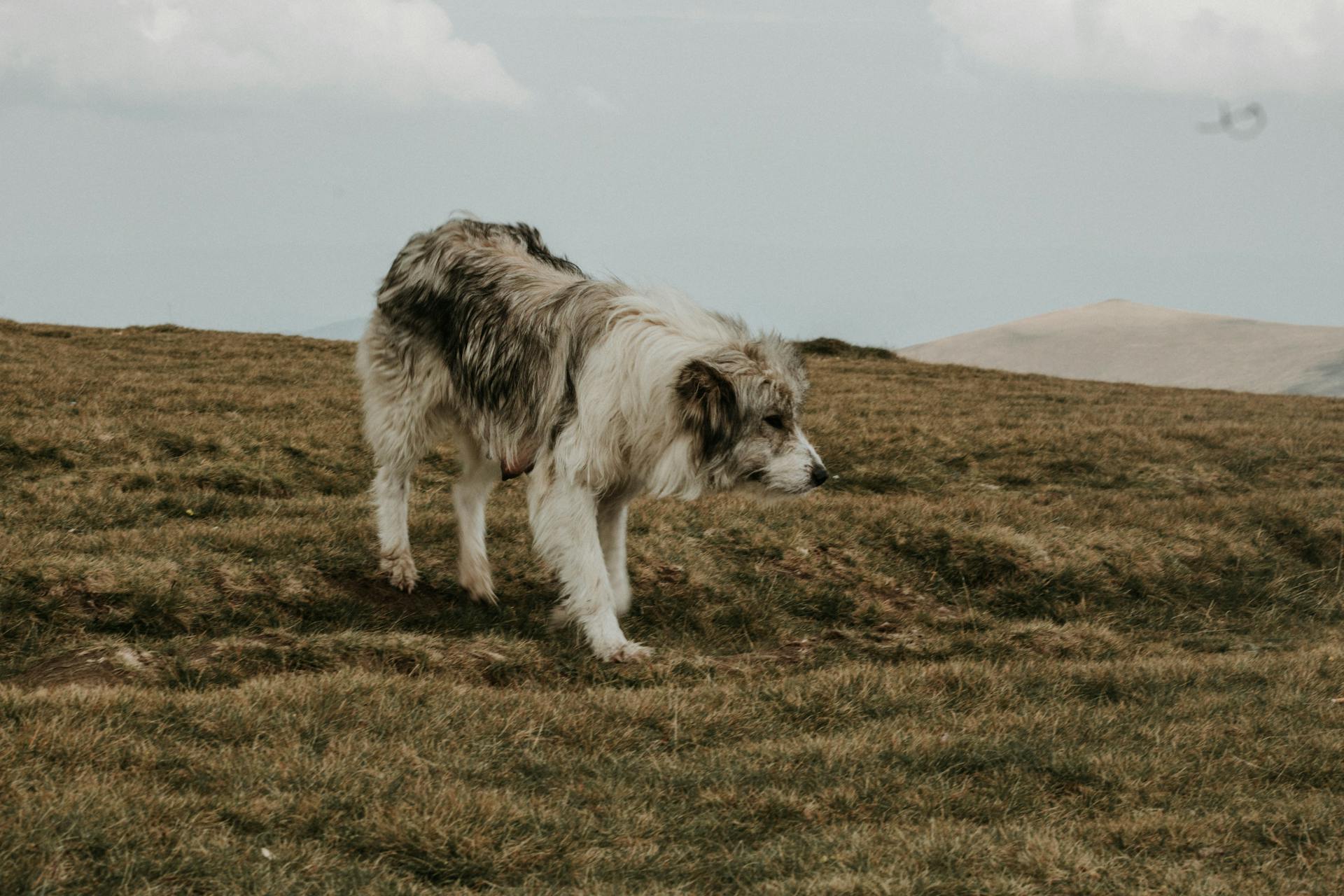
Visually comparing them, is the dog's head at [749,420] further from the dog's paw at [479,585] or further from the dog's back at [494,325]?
the dog's paw at [479,585]

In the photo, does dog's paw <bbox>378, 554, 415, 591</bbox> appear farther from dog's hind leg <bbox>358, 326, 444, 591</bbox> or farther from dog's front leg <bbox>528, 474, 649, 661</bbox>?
dog's front leg <bbox>528, 474, 649, 661</bbox>

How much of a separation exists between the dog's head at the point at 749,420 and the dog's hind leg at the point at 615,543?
882 millimetres

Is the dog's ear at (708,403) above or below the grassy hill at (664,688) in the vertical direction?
above

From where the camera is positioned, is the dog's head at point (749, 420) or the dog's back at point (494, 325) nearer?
the dog's head at point (749, 420)

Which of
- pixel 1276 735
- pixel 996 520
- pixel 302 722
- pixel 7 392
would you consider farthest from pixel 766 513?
pixel 7 392

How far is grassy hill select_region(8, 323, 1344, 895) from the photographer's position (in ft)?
15.5

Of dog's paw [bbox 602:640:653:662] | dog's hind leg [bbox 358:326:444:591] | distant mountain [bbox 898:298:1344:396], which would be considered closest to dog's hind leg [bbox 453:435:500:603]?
dog's hind leg [bbox 358:326:444:591]

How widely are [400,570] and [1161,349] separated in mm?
50856

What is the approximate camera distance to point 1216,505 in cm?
1327

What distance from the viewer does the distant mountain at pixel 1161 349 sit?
46031 mm

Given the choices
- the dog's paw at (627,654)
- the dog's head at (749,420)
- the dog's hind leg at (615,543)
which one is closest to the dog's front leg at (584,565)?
the dog's paw at (627,654)

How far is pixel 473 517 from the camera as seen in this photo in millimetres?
8727

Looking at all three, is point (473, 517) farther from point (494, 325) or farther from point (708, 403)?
point (708, 403)

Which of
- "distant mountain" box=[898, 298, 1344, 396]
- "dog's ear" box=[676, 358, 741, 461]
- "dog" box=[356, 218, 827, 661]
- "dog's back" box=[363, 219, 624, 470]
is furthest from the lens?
"distant mountain" box=[898, 298, 1344, 396]
